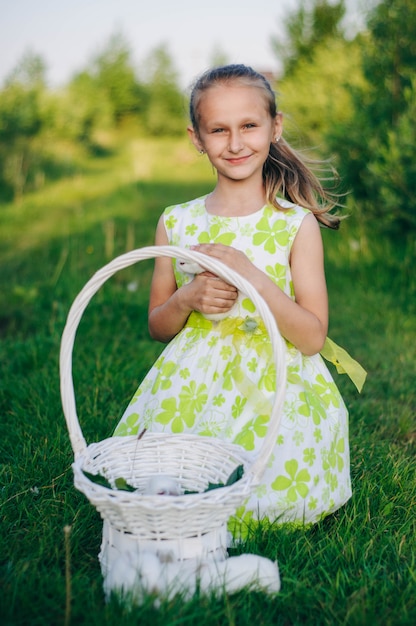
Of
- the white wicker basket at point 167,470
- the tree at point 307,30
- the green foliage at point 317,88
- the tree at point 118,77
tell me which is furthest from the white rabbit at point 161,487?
the tree at point 118,77

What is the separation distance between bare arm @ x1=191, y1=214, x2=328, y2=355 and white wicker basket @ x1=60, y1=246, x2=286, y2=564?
0.80 ft

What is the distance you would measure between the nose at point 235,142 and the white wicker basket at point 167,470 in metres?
0.53

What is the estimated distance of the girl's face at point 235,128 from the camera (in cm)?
204

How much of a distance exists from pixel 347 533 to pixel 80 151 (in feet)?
44.4

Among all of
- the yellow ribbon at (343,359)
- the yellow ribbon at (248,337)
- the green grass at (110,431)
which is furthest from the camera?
the yellow ribbon at (343,359)

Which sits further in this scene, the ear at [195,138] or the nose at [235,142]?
the ear at [195,138]

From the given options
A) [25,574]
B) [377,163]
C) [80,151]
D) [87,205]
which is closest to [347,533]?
[25,574]

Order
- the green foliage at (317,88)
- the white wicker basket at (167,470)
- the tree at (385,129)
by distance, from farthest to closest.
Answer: the green foliage at (317,88)
the tree at (385,129)
the white wicker basket at (167,470)

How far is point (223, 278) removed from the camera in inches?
64.8

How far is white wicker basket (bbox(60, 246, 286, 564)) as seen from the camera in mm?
1479

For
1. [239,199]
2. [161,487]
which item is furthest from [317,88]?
[161,487]

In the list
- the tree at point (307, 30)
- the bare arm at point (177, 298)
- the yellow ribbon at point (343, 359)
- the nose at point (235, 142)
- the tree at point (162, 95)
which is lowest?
the yellow ribbon at point (343, 359)

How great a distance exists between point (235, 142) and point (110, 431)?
3.87ft

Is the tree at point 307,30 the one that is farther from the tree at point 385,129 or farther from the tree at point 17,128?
the tree at point 385,129
